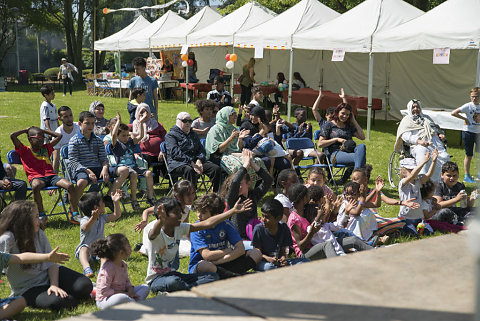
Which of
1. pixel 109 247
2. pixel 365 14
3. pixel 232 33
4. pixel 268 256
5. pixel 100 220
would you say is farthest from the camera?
pixel 232 33

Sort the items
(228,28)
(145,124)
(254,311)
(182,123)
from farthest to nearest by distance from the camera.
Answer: (228,28) → (145,124) → (182,123) → (254,311)

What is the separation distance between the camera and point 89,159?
7.65 meters

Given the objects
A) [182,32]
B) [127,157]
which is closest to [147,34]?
[182,32]

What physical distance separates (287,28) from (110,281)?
12.6m

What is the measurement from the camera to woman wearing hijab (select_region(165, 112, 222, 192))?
26.1 feet

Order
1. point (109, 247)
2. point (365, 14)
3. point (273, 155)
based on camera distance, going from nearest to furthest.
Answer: point (109, 247)
point (273, 155)
point (365, 14)

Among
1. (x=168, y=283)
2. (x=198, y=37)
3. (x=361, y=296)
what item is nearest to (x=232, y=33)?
(x=198, y=37)

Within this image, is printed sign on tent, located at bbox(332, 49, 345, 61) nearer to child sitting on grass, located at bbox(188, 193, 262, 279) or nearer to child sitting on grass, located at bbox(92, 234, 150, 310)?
child sitting on grass, located at bbox(188, 193, 262, 279)

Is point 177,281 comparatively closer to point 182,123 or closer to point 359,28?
point 182,123

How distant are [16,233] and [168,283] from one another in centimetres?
123

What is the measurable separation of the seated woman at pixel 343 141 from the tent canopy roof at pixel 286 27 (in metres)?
6.70

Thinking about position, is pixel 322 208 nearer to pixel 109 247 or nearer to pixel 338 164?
pixel 109 247

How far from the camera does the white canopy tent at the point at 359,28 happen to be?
13992 millimetres

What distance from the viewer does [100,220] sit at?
5844mm
